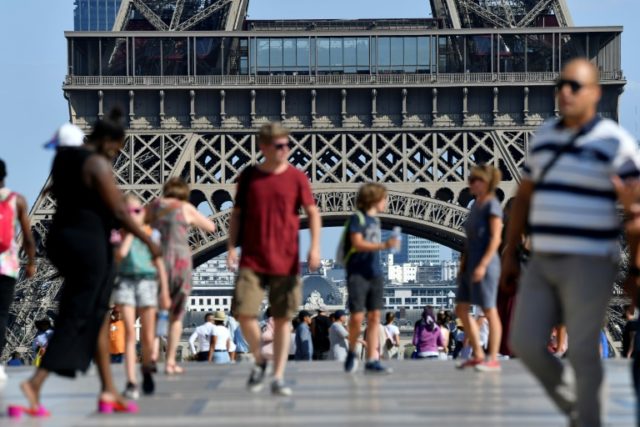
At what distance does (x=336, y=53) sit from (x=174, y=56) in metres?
6.01

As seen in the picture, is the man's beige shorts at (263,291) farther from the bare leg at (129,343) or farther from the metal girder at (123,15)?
the metal girder at (123,15)

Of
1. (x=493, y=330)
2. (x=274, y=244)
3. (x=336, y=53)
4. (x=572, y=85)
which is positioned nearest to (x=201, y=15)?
(x=336, y=53)

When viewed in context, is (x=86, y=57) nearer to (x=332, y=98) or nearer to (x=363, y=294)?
(x=332, y=98)

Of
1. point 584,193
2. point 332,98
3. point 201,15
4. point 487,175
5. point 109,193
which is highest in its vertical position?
point 201,15

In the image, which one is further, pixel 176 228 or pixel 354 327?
pixel 354 327

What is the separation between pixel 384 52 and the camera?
66.1 metres

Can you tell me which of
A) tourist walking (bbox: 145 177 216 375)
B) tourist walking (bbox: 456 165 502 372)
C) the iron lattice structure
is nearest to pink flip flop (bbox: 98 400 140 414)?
tourist walking (bbox: 145 177 216 375)

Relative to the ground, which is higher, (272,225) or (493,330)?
(272,225)

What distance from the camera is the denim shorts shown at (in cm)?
1455

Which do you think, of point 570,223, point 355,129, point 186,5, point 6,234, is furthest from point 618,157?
point 186,5

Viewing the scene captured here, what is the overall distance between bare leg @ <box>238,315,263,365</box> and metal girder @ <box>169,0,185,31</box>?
5171 centimetres

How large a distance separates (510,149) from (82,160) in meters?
51.8

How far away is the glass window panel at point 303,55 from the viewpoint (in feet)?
217

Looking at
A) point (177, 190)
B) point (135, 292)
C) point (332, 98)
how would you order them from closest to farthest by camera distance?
point (135, 292)
point (177, 190)
point (332, 98)
